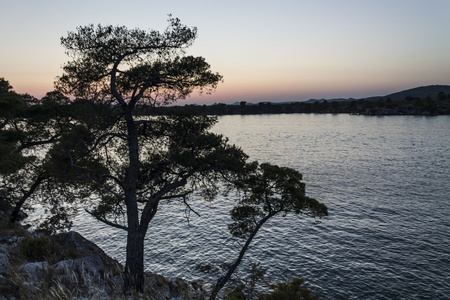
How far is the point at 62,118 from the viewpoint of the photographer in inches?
1011

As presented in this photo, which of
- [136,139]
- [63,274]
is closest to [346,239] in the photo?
[136,139]

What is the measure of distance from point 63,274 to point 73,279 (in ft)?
7.28

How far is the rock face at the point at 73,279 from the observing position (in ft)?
31.8

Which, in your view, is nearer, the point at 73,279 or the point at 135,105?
the point at 73,279

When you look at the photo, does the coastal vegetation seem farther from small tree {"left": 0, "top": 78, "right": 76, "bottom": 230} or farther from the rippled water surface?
the rippled water surface

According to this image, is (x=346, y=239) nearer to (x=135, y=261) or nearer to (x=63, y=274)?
(x=135, y=261)

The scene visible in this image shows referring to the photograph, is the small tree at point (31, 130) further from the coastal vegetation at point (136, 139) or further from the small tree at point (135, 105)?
the small tree at point (135, 105)

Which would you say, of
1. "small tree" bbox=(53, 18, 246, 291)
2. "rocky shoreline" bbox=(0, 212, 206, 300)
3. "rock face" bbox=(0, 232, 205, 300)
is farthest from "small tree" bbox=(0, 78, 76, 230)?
"small tree" bbox=(53, 18, 246, 291)

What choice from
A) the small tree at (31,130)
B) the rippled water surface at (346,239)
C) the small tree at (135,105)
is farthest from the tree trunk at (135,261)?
Answer: the small tree at (31,130)

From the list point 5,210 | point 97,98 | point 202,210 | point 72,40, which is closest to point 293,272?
point 202,210

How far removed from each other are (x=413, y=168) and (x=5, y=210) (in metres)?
74.9

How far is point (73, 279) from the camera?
1195 cm

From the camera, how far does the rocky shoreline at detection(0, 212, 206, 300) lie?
385 inches

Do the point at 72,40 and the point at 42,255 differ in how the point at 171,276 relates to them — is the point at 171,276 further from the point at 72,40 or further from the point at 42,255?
the point at 72,40
